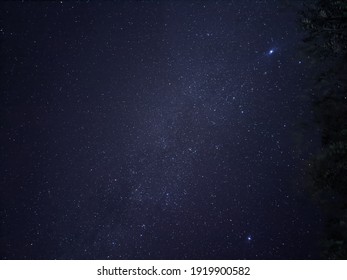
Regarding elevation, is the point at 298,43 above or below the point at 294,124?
above

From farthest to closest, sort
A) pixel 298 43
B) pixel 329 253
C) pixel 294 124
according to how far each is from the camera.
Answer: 1. pixel 294 124
2. pixel 298 43
3. pixel 329 253

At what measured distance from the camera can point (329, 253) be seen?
5027mm

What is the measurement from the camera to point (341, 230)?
5336mm

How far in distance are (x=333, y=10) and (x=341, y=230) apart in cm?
358

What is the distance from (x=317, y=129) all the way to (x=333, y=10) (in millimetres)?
2082

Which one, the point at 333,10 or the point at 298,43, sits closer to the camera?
the point at 333,10
